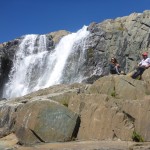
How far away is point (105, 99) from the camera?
2178cm

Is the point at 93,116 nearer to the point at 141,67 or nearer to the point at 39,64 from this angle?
the point at 141,67

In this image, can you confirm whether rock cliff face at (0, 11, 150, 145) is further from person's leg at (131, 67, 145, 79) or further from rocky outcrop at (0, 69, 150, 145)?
person's leg at (131, 67, 145, 79)

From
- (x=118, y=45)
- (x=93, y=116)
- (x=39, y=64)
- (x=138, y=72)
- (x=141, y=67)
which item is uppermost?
(x=118, y=45)

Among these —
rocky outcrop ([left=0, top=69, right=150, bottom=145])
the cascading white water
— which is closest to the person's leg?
rocky outcrop ([left=0, top=69, right=150, bottom=145])

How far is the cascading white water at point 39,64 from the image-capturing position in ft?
198

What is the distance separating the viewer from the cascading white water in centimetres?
6031

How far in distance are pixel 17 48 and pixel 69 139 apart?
50.2 metres

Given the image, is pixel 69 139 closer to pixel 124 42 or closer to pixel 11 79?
pixel 124 42

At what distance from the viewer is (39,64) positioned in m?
63.3

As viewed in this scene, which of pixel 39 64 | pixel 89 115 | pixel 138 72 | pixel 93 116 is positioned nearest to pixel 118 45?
pixel 39 64

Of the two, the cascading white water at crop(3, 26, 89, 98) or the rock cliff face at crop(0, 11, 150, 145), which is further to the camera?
the cascading white water at crop(3, 26, 89, 98)

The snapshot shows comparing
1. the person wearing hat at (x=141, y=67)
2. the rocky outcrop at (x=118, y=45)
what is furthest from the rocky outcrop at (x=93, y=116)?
the rocky outcrop at (x=118, y=45)

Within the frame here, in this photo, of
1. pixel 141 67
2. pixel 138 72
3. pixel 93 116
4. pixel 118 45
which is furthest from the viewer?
pixel 118 45

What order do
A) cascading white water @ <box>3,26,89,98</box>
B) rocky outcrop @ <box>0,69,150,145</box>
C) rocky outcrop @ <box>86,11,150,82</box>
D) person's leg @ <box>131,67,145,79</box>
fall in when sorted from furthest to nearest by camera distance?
cascading white water @ <box>3,26,89,98</box>, rocky outcrop @ <box>86,11,150,82</box>, person's leg @ <box>131,67,145,79</box>, rocky outcrop @ <box>0,69,150,145</box>
